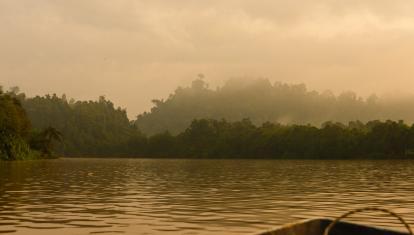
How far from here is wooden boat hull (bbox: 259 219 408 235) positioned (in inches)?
444

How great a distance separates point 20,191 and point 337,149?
127673mm

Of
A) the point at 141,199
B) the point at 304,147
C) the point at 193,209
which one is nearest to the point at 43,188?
the point at 141,199

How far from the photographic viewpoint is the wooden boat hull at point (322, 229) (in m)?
11.3

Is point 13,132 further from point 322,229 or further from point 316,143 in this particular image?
point 322,229

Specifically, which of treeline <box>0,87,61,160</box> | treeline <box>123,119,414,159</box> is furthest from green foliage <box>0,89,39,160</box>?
treeline <box>123,119,414,159</box>

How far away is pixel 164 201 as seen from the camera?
2661 centimetres

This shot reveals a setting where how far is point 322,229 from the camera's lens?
1230cm

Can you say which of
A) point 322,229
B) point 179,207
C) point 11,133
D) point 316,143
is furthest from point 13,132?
point 322,229

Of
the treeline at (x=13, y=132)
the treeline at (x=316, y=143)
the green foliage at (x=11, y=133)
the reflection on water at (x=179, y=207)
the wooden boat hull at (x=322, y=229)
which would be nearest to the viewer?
the wooden boat hull at (x=322, y=229)

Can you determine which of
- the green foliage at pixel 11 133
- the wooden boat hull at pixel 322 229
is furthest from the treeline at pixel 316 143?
the wooden boat hull at pixel 322 229

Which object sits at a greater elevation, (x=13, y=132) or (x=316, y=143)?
(x=13, y=132)

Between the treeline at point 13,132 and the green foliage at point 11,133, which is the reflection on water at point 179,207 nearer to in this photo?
the green foliage at point 11,133

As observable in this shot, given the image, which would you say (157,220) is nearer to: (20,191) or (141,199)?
(141,199)

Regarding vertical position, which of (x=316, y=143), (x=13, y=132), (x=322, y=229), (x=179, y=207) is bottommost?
(x=179, y=207)
